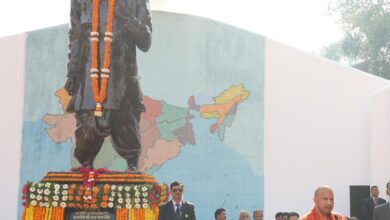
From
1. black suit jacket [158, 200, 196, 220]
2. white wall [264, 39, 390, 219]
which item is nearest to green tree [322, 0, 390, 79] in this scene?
white wall [264, 39, 390, 219]

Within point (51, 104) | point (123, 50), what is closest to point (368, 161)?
point (51, 104)

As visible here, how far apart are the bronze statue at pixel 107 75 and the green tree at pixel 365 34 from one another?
19.1 m

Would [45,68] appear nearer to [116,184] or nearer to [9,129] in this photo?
[9,129]

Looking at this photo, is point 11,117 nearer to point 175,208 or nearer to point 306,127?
point 306,127

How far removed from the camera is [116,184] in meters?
6.93

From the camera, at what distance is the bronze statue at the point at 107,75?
7.26m

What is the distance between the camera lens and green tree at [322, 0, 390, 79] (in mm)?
25266

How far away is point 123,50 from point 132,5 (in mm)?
461

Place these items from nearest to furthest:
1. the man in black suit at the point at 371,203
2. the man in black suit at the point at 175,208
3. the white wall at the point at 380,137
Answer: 1. the man in black suit at the point at 175,208
2. the man in black suit at the point at 371,203
3. the white wall at the point at 380,137

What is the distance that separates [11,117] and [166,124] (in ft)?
10.6

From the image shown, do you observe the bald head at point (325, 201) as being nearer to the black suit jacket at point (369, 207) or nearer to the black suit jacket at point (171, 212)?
the black suit jacket at point (171, 212)

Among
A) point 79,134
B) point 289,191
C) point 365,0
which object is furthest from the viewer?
point 365,0

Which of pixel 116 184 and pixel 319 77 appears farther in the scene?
pixel 319 77

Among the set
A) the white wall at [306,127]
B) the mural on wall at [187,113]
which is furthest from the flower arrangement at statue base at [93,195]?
the white wall at [306,127]
